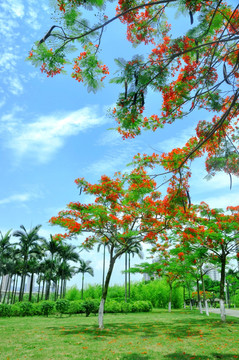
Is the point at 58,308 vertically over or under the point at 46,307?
over

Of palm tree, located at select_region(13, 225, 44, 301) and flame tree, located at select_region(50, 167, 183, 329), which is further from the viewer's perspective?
palm tree, located at select_region(13, 225, 44, 301)

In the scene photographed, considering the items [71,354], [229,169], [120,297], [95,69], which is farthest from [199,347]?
[120,297]

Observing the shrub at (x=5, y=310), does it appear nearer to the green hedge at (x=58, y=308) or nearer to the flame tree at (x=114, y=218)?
the green hedge at (x=58, y=308)

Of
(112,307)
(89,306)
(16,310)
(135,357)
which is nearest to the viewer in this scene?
(135,357)

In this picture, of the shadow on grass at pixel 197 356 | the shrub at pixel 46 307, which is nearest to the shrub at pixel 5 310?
the shrub at pixel 46 307

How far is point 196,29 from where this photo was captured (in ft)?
17.2

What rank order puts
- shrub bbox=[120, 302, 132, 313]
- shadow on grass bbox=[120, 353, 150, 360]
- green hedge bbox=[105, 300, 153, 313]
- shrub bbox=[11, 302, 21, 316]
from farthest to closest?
shrub bbox=[120, 302, 132, 313]
green hedge bbox=[105, 300, 153, 313]
shrub bbox=[11, 302, 21, 316]
shadow on grass bbox=[120, 353, 150, 360]

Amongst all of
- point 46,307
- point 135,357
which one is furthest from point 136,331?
point 46,307

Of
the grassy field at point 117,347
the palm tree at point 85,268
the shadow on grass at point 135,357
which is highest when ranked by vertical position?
the palm tree at point 85,268

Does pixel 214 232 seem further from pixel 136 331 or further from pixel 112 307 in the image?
pixel 112 307

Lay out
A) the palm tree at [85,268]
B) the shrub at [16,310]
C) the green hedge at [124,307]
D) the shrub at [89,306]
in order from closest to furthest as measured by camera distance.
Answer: the shrub at [89,306] → the shrub at [16,310] → the green hedge at [124,307] → the palm tree at [85,268]

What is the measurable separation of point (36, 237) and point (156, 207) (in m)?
25.7

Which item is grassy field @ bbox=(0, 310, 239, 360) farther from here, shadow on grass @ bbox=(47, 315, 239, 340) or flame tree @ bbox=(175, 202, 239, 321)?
flame tree @ bbox=(175, 202, 239, 321)

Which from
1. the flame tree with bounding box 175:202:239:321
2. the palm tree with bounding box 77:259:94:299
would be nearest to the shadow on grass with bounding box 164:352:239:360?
the flame tree with bounding box 175:202:239:321
